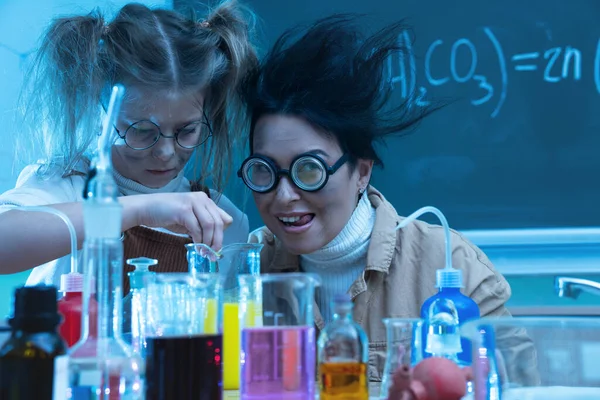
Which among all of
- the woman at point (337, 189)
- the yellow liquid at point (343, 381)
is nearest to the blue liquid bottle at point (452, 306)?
the yellow liquid at point (343, 381)

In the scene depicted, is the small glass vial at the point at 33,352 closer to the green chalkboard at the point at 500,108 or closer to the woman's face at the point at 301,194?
the woman's face at the point at 301,194

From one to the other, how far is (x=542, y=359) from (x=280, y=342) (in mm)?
371

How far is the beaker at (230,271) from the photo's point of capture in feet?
3.70

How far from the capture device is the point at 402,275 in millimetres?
1834

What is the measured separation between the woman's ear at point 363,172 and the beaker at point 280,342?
3.33ft

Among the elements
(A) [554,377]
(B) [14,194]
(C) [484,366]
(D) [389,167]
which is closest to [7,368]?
(C) [484,366]

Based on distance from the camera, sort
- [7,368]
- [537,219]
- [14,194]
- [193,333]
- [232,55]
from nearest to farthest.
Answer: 1. [7,368]
2. [193,333]
3. [14,194]
4. [232,55]
5. [537,219]

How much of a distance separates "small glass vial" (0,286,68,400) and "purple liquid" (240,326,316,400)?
22cm

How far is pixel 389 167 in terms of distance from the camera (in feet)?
8.05

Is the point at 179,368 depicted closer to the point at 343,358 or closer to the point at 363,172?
the point at 343,358

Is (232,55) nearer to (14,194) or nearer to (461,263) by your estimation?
(14,194)

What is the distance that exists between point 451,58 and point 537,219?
61cm

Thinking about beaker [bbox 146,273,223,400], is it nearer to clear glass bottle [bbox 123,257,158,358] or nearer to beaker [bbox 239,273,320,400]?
beaker [bbox 239,273,320,400]

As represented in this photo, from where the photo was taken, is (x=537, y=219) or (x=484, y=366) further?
(x=537, y=219)
